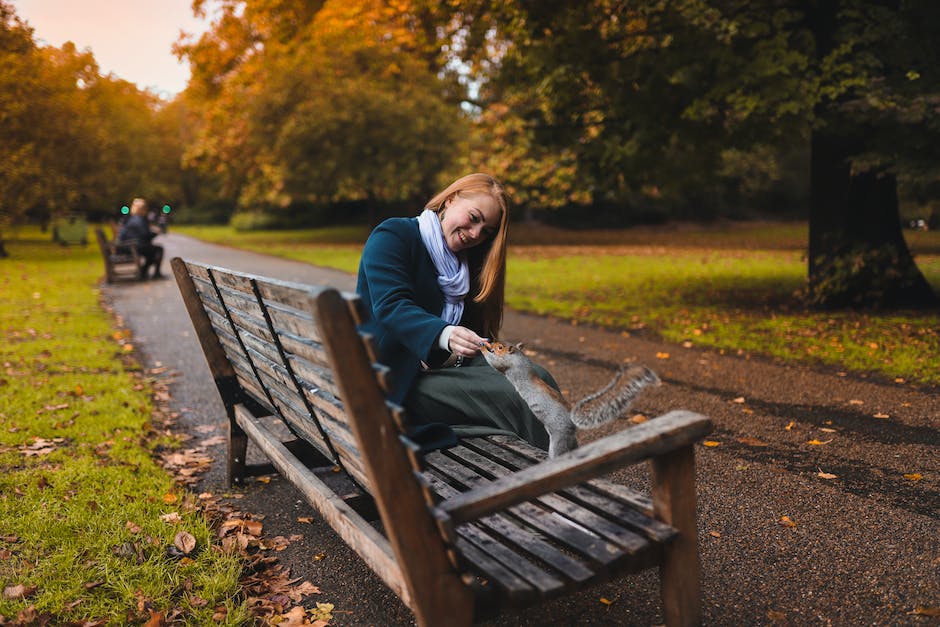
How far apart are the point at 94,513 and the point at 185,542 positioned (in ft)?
2.19

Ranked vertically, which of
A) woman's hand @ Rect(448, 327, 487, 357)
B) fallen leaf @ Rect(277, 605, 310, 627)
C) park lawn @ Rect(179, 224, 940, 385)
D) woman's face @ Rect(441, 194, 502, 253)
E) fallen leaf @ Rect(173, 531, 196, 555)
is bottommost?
fallen leaf @ Rect(277, 605, 310, 627)

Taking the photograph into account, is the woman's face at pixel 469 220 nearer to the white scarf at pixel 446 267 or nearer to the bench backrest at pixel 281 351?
the white scarf at pixel 446 267

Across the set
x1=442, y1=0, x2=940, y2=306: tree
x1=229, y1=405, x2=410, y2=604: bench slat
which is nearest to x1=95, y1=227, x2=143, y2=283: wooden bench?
x1=442, y1=0, x2=940, y2=306: tree

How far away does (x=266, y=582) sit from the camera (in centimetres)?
302

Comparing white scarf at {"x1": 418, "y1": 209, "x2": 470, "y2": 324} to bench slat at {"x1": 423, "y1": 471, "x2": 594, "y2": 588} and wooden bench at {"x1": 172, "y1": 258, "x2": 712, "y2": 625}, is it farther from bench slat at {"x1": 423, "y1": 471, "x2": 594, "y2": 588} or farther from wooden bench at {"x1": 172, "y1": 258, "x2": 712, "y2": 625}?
bench slat at {"x1": 423, "y1": 471, "x2": 594, "y2": 588}

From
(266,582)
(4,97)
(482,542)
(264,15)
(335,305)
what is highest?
(264,15)

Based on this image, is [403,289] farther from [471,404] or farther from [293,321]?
[293,321]

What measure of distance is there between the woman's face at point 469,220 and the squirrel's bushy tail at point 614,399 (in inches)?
40.4

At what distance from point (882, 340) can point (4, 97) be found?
2237 centimetres

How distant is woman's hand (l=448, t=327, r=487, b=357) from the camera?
275 cm

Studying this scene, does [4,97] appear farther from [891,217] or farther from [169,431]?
[891,217]

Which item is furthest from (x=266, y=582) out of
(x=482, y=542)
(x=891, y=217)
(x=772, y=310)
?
(x=891, y=217)

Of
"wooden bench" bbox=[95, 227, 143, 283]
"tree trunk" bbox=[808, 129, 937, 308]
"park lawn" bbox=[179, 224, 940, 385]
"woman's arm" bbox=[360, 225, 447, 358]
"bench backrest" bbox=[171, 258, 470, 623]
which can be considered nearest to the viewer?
"bench backrest" bbox=[171, 258, 470, 623]

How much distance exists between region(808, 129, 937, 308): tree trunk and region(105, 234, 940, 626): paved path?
3464mm
